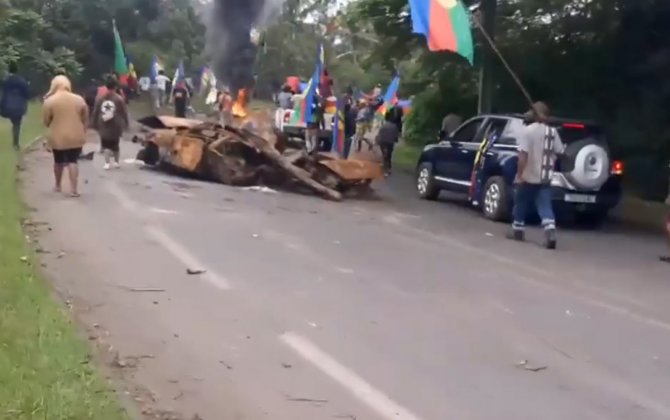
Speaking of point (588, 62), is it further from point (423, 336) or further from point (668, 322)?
point (423, 336)

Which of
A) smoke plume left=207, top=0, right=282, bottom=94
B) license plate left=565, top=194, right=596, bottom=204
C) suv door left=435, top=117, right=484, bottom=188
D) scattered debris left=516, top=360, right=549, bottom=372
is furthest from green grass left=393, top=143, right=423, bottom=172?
scattered debris left=516, top=360, right=549, bottom=372

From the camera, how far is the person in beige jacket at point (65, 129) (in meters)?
15.4

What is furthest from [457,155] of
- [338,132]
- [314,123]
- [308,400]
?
[308,400]

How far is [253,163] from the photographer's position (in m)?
19.4

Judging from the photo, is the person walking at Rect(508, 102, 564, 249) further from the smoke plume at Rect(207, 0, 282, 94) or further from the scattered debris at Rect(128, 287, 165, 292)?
the smoke plume at Rect(207, 0, 282, 94)

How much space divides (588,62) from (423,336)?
1624 centimetres

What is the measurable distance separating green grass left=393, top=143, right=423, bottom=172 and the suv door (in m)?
7.49

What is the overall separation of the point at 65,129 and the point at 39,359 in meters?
9.04

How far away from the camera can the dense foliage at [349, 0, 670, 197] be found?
21969 mm

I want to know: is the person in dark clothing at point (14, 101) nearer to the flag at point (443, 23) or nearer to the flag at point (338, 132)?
the flag at point (338, 132)

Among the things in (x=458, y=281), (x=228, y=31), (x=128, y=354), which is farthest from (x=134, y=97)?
(x=128, y=354)

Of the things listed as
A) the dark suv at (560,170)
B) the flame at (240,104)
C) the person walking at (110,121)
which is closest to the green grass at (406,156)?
the flame at (240,104)

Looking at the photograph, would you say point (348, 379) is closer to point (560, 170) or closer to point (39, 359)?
point (39, 359)

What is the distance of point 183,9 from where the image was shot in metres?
48.4
